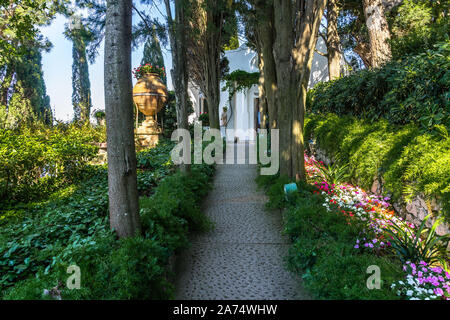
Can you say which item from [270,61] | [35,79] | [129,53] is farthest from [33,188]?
[35,79]

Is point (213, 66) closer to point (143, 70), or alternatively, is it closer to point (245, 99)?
point (143, 70)

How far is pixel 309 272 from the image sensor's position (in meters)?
2.56

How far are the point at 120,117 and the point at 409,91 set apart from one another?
13.3 feet

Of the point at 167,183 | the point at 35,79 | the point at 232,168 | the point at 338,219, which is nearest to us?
the point at 338,219

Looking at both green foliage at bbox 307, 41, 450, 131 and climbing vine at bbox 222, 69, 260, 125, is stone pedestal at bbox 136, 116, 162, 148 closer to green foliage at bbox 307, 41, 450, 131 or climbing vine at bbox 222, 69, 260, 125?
climbing vine at bbox 222, 69, 260, 125

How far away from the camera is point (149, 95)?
11.7m

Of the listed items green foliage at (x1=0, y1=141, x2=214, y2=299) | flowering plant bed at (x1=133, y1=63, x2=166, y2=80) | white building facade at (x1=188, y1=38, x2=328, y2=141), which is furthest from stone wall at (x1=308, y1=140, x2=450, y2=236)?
white building facade at (x1=188, y1=38, x2=328, y2=141)

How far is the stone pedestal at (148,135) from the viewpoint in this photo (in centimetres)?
1165

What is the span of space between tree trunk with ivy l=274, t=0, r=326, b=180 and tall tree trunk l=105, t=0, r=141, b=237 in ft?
10.1

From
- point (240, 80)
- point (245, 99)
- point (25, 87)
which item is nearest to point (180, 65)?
point (240, 80)

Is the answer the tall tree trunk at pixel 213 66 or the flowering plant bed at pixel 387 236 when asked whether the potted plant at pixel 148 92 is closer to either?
the tall tree trunk at pixel 213 66

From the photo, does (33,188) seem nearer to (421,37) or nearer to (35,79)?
(421,37)
